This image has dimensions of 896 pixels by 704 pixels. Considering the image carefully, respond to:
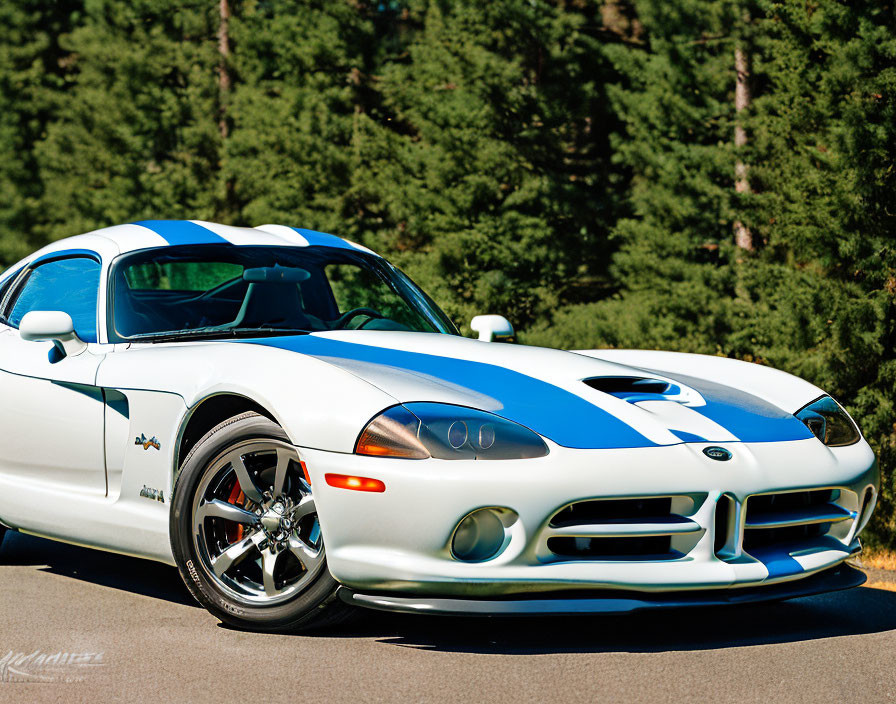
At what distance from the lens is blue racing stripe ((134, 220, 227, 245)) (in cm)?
530

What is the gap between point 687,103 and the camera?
27.6 metres

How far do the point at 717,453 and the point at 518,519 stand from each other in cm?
73

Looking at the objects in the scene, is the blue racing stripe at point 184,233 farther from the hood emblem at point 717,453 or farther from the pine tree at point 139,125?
the pine tree at point 139,125

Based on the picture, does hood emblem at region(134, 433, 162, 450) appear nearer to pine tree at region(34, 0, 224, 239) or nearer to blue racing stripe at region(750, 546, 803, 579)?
blue racing stripe at region(750, 546, 803, 579)

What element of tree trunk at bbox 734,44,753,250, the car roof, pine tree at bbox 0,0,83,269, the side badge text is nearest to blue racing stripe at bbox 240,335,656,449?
the side badge text

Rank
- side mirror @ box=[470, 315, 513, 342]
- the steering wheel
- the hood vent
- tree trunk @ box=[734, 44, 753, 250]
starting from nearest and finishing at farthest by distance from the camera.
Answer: the hood vent → the steering wheel → side mirror @ box=[470, 315, 513, 342] → tree trunk @ box=[734, 44, 753, 250]

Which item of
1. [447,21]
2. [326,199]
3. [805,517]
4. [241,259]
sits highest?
[447,21]

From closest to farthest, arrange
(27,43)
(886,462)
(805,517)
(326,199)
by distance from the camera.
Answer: (805,517)
(886,462)
(326,199)
(27,43)

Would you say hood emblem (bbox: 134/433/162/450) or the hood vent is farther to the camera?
hood emblem (bbox: 134/433/162/450)

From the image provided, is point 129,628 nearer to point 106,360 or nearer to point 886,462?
point 106,360

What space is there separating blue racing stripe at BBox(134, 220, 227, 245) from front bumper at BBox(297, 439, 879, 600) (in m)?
1.89

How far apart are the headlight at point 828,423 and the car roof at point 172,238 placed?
2.43 metres

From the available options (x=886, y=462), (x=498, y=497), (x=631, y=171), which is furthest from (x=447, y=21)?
(x=498, y=497)

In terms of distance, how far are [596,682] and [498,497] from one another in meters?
0.60
